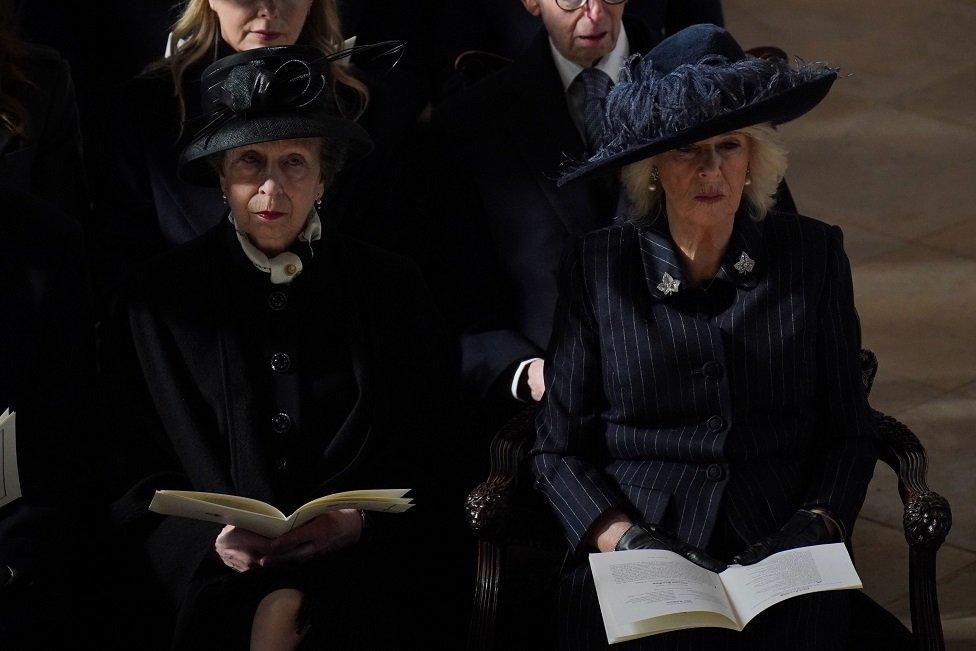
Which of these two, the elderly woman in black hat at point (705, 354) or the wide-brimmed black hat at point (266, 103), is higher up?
the wide-brimmed black hat at point (266, 103)

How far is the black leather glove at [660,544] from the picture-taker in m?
3.03

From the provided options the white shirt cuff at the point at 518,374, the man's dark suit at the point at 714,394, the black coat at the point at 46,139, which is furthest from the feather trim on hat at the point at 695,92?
the black coat at the point at 46,139

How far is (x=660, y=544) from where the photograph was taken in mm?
3057

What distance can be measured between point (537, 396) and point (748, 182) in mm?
708

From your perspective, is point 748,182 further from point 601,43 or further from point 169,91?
point 169,91

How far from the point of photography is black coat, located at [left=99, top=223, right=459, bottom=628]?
3.21 meters

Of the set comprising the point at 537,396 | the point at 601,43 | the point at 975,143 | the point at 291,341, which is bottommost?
the point at 975,143

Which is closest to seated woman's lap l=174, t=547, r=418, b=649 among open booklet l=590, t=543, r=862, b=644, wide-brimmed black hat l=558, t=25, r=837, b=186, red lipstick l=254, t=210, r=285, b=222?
open booklet l=590, t=543, r=862, b=644

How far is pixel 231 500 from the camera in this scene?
2938 millimetres

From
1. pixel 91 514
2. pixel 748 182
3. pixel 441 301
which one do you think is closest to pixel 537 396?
pixel 441 301

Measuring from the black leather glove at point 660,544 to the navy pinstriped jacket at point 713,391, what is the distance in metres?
0.04

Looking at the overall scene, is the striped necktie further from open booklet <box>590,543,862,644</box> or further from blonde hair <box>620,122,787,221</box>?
open booklet <box>590,543,862,644</box>

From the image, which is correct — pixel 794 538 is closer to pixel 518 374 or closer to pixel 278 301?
pixel 518 374

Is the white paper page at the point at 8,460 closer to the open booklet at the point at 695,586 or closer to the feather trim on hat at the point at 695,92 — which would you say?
the open booklet at the point at 695,586
